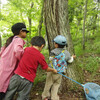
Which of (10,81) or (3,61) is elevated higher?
(3,61)

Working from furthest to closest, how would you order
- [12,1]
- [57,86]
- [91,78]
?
[12,1] → [91,78] → [57,86]

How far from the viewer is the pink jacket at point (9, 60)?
1689 mm

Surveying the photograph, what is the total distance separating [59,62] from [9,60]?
1126 mm

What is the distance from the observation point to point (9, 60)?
178 centimetres

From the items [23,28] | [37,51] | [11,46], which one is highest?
[23,28]

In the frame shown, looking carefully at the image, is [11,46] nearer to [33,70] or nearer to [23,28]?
[23,28]

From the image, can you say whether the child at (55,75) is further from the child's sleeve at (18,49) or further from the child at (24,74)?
the child's sleeve at (18,49)

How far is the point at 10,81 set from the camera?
5.66 feet

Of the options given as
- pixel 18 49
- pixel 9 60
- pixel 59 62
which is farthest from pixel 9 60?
pixel 59 62

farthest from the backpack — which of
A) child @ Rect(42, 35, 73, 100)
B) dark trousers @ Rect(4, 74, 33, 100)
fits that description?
dark trousers @ Rect(4, 74, 33, 100)

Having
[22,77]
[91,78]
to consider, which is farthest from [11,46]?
[91,78]

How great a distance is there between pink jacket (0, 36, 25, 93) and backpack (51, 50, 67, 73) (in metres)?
0.85

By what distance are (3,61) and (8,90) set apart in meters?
0.57

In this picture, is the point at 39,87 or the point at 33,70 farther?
the point at 39,87
